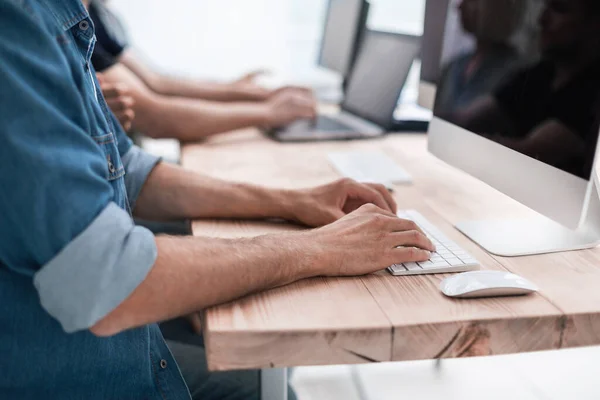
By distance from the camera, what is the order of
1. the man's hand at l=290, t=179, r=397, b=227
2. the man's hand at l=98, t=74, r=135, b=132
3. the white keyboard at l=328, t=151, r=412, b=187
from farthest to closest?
the man's hand at l=98, t=74, r=135, b=132 < the white keyboard at l=328, t=151, r=412, b=187 < the man's hand at l=290, t=179, r=397, b=227

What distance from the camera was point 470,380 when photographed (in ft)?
5.79

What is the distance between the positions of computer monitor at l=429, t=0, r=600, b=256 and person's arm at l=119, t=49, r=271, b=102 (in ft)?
3.30

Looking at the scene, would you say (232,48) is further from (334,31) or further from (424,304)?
(424,304)

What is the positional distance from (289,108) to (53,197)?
4.13 ft

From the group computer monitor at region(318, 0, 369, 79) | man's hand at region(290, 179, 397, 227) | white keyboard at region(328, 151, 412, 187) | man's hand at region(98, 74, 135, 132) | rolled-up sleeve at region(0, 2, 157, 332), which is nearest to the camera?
rolled-up sleeve at region(0, 2, 157, 332)

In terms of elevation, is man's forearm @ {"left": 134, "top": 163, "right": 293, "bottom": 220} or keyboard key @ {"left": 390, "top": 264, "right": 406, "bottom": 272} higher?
keyboard key @ {"left": 390, "top": 264, "right": 406, "bottom": 272}

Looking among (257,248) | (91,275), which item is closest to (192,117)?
(257,248)

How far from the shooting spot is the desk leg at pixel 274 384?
3.19 ft

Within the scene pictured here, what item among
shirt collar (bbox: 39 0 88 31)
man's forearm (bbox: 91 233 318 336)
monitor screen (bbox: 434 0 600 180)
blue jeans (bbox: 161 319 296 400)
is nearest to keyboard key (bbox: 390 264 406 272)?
man's forearm (bbox: 91 233 318 336)

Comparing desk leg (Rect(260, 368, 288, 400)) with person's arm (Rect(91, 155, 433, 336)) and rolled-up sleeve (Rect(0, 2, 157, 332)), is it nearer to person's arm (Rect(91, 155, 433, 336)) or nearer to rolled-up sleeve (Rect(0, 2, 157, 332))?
person's arm (Rect(91, 155, 433, 336))

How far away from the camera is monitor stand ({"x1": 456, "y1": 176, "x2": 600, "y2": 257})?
88cm

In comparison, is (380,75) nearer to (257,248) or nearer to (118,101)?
(118,101)

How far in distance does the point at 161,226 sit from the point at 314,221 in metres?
0.77

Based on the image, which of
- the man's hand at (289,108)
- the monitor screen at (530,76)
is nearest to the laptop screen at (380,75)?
the man's hand at (289,108)
